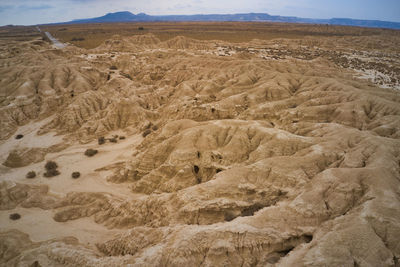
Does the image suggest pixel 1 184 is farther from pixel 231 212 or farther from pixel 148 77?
pixel 148 77

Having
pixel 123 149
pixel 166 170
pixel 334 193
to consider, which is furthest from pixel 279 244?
pixel 123 149

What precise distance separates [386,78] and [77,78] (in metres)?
93.4

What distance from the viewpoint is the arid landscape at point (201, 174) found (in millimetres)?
14469

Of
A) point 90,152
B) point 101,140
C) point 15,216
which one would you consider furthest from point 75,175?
point 101,140

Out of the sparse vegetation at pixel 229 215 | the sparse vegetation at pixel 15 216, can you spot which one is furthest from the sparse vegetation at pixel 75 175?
the sparse vegetation at pixel 229 215

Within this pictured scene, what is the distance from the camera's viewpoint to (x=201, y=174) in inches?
1086

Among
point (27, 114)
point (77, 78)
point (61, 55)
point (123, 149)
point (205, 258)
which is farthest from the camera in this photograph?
point (61, 55)

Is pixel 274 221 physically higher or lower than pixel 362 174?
lower

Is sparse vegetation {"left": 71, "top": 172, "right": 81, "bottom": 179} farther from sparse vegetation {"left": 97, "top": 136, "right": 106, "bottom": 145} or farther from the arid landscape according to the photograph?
sparse vegetation {"left": 97, "top": 136, "right": 106, "bottom": 145}

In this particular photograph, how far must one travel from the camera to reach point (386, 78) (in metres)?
72.8

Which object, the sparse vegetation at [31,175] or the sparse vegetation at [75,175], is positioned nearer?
the sparse vegetation at [31,175]

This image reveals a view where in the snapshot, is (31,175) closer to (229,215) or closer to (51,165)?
(51,165)

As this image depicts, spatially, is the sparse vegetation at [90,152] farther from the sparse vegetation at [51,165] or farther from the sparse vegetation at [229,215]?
the sparse vegetation at [229,215]

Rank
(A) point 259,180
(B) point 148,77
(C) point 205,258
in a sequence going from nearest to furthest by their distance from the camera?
(C) point 205,258, (A) point 259,180, (B) point 148,77
